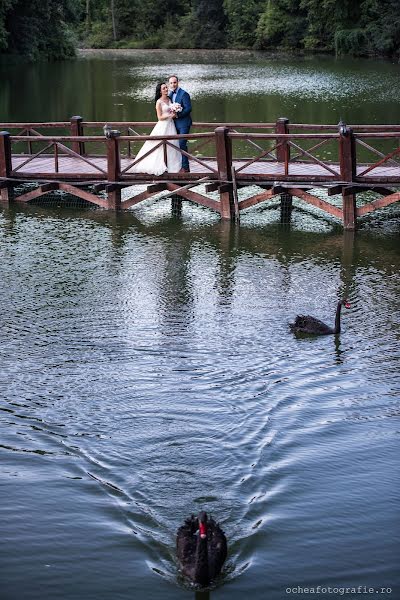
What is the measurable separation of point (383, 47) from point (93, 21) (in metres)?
48.2

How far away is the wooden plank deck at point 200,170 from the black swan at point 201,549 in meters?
11.9

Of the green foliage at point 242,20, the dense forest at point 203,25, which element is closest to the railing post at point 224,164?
the dense forest at point 203,25

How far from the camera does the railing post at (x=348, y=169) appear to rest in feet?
63.1

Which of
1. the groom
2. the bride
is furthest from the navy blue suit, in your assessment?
the bride

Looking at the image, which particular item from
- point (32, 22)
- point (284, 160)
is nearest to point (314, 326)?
point (284, 160)

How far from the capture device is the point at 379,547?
30.8ft

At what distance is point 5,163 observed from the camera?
2261cm

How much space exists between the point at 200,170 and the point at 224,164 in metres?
1.71

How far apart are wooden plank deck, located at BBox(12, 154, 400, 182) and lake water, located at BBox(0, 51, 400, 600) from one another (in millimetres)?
856

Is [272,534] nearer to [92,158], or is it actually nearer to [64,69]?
[92,158]

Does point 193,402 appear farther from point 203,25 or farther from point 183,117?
point 203,25

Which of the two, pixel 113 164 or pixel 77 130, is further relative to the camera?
pixel 77 130

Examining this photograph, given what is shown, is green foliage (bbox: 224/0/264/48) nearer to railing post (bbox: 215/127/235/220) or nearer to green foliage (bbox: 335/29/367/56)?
green foliage (bbox: 335/29/367/56)

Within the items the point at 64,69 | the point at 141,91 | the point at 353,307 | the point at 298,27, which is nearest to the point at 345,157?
the point at 353,307
